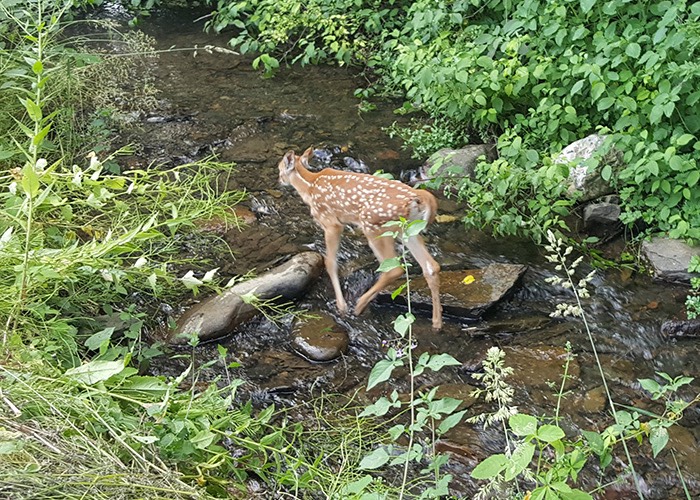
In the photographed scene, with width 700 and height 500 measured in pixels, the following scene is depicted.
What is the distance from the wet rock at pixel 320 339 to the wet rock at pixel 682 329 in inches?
91.1

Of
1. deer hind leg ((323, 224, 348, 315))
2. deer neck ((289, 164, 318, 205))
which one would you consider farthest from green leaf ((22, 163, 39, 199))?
deer neck ((289, 164, 318, 205))

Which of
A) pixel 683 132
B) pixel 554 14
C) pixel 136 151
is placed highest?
pixel 554 14

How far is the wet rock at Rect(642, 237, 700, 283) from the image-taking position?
593 centimetres

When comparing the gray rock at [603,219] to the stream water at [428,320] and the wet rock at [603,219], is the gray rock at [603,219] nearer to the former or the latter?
the wet rock at [603,219]

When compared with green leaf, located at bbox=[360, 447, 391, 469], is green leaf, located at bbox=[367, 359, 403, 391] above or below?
above

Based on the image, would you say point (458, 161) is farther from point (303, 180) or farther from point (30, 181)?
point (30, 181)

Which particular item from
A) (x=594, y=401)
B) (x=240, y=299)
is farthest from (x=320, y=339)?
(x=594, y=401)

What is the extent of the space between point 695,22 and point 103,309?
196 inches

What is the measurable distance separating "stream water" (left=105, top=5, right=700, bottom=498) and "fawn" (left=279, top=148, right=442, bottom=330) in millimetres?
235

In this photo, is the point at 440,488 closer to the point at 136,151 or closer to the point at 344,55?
the point at 136,151

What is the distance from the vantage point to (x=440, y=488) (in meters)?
2.86

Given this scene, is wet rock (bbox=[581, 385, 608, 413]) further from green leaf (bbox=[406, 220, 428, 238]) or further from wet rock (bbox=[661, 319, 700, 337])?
green leaf (bbox=[406, 220, 428, 238])

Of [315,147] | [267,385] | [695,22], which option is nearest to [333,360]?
[267,385]

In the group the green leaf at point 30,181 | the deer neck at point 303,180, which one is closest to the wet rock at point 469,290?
the deer neck at point 303,180
